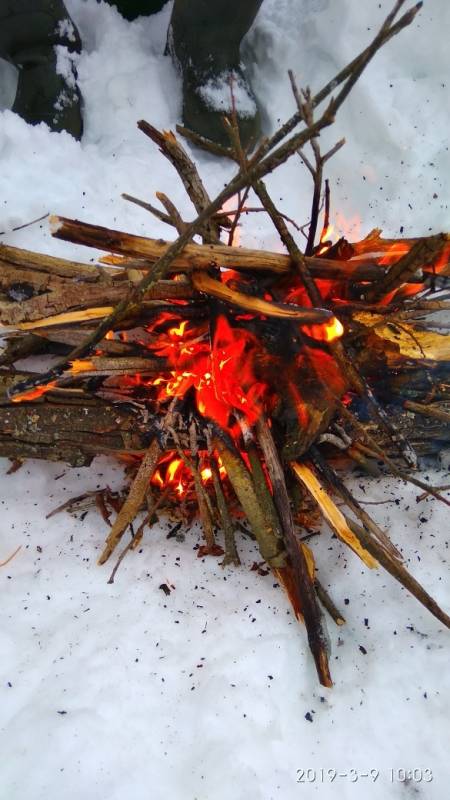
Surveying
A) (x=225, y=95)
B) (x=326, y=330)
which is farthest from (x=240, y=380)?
(x=225, y=95)

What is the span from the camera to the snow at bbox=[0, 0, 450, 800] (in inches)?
60.8

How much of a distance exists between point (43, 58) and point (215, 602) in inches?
101

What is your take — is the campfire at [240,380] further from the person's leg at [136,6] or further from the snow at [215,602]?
the person's leg at [136,6]

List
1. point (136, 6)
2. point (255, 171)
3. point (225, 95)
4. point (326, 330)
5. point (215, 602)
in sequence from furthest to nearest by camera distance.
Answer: point (136, 6)
point (225, 95)
point (215, 602)
point (326, 330)
point (255, 171)

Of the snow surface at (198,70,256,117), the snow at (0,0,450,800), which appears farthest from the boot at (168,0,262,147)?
the snow at (0,0,450,800)

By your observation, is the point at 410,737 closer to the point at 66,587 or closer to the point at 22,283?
the point at 66,587

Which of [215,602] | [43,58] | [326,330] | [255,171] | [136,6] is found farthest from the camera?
[136,6]

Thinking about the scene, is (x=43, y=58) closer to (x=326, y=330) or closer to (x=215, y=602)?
(x=326, y=330)

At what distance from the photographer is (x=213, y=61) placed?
2.64 metres

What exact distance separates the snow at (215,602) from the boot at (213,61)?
0.52 ft

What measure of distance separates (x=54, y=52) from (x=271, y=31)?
1086 millimetres

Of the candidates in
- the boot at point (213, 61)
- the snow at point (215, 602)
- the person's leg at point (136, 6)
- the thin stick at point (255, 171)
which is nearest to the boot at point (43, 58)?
the snow at point (215, 602)

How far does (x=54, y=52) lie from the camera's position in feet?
8.55

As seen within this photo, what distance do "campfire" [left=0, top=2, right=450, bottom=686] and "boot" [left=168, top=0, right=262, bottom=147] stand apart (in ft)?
3.27
